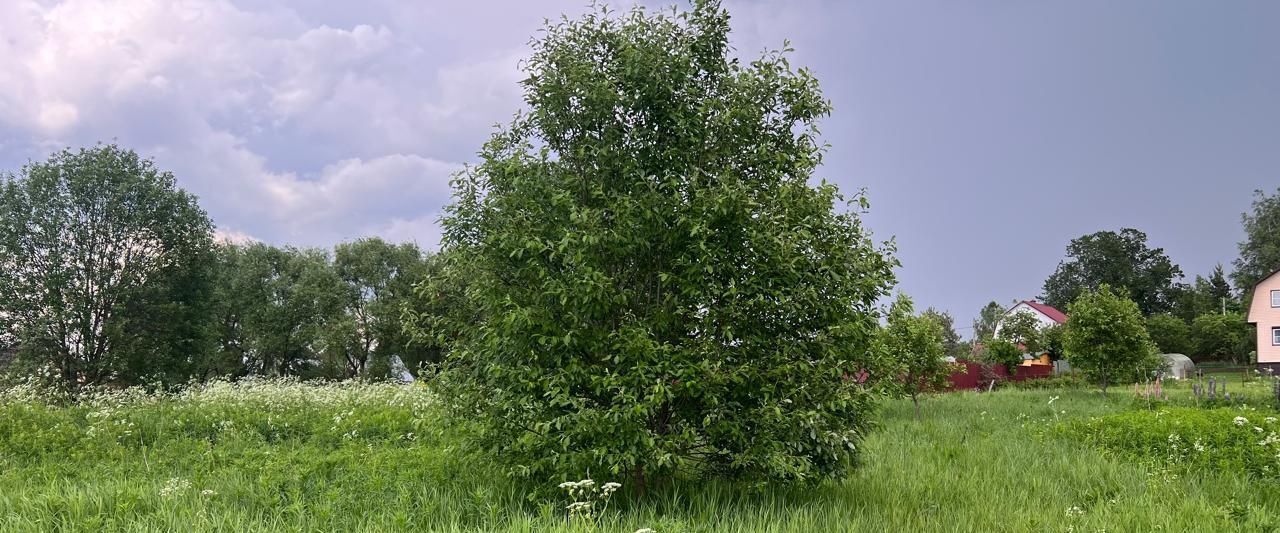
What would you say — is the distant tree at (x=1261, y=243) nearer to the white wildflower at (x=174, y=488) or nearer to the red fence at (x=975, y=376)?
the red fence at (x=975, y=376)

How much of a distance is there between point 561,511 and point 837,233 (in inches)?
136

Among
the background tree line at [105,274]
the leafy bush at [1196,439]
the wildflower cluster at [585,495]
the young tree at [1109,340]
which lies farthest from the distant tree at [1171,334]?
the wildflower cluster at [585,495]

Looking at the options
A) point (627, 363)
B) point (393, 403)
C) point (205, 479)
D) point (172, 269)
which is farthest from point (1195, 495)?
point (172, 269)

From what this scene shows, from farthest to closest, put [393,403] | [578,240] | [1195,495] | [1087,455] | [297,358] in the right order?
[297,358]
[393,403]
[1087,455]
[1195,495]
[578,240]

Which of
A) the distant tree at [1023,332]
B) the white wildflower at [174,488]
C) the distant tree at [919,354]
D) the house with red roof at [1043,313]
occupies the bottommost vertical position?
the white wildflower at [174,488]

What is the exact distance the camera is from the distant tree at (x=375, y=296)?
41656 millimetres

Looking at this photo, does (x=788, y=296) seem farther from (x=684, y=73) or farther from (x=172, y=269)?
(x=172, y=269)

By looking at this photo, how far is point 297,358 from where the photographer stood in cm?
4216

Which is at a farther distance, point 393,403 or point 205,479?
point 393,403

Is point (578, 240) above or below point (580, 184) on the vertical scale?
below

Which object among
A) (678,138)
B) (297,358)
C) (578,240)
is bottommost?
(297,358)

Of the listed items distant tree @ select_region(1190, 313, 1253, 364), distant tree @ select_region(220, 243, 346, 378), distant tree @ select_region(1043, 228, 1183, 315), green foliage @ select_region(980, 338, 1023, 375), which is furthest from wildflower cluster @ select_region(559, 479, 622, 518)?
distant tree @ select_region(1043, 228, 1183, 315)

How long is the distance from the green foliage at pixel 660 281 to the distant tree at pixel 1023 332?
4220 centimetres

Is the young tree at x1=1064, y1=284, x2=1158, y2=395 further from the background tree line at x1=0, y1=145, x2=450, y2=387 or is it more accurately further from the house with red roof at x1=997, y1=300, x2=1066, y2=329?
the house with red roof at x1=997, y1=300, x2=1066, y2=329
